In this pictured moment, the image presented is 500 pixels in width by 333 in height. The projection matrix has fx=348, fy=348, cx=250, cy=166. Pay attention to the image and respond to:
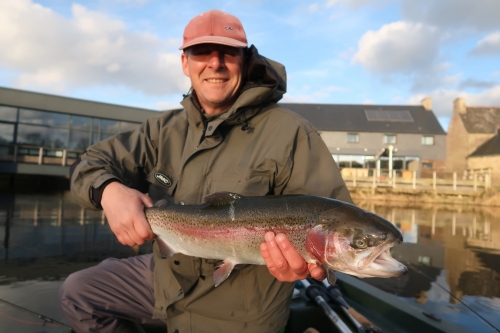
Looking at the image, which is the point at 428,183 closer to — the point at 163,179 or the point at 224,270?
the point at 163,179

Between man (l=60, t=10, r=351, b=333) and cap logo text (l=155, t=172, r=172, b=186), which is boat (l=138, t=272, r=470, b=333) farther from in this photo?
cap logo text (l=155, t=172, r=172, b=186)

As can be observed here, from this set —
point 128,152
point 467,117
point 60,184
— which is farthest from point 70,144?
point 467,117

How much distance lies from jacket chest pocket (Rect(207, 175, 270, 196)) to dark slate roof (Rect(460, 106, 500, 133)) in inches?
2264

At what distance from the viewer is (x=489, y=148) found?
4612 cm

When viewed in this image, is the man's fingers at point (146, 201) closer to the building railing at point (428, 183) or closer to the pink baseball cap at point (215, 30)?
the pink baseball cap at point (215, 30)

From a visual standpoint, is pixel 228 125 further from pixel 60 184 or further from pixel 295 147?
pixel 60 184

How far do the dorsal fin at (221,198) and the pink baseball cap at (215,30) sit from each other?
128 centimetres

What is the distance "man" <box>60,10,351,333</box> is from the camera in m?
2.63

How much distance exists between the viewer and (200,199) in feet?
9.46

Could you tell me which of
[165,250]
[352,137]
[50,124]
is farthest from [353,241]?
[352,137]

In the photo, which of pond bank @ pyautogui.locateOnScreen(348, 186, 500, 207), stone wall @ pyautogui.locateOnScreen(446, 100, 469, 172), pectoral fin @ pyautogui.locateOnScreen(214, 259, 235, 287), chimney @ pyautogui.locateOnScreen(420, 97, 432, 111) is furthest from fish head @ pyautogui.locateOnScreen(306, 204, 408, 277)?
stone wall @ pyautogui.locateOnScreen(446, 100, 469, 172)

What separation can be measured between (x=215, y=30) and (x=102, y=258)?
6.26 meters

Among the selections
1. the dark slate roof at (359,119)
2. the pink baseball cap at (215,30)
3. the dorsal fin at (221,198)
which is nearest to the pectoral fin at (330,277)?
the dorsal fin at (221,198)

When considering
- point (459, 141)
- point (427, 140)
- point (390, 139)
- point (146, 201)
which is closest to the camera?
point (146, 201)
